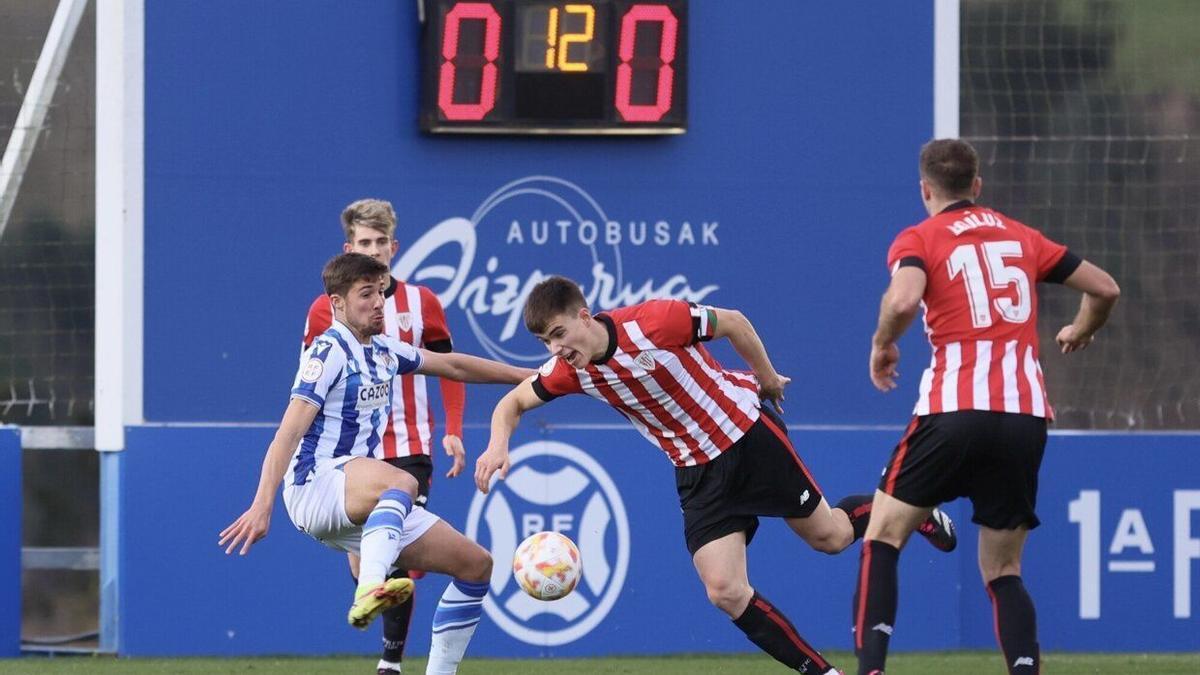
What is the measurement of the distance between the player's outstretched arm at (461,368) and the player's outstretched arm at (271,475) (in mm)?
554

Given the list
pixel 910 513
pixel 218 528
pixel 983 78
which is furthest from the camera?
pixel 983 78

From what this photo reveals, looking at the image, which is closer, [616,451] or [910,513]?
[910,513]

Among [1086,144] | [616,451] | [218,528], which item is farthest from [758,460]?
[1086,144]

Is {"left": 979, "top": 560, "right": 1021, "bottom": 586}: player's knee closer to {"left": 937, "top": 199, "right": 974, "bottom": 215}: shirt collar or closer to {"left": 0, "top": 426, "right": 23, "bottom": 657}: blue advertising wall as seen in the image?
{"left": 937, "top": 199, "right": 974, "bottom": 215}: shirt collar

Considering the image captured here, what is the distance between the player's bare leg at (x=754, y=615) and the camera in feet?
19.7

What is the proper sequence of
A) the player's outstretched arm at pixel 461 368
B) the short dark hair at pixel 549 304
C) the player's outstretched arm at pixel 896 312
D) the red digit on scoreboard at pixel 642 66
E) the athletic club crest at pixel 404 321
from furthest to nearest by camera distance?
the red digit on scoreboard at pixel 642 66, the athletic club crest at pixel 404 321, the player's outstretched arm at pixel 461 368, the short dark hair at pixel 549 304, the player's outstretched arm at pixel 896 312

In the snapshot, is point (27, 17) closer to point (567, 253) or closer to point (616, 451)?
point (567, 253)

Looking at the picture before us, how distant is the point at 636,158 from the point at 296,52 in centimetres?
171

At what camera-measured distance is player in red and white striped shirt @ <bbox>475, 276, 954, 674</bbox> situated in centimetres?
594

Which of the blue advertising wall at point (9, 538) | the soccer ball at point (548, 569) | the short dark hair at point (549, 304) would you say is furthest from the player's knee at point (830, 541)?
the blue advertising wall at point (9, 538)

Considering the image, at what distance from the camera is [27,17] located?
29.8 feet

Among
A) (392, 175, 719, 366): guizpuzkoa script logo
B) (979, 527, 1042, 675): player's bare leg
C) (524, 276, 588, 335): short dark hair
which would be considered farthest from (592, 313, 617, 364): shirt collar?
(392, 175, 719, 366): guizpuzkoa script logo

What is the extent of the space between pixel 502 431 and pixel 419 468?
54.5 inches

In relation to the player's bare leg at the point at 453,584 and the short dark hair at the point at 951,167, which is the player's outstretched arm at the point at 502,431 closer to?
the player's bare leg at the point at 453,584
